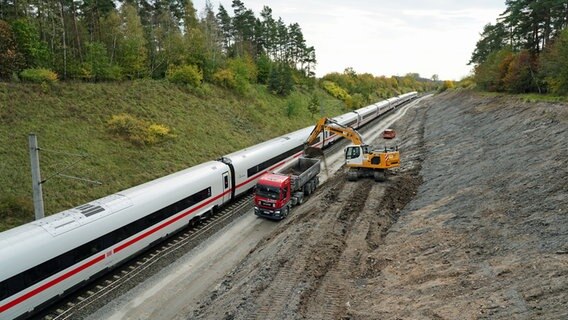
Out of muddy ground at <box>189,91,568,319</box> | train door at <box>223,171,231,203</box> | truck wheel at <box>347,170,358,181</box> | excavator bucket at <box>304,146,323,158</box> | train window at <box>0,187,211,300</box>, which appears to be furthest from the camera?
excavator bucket at <box>304,146,323,158</box>

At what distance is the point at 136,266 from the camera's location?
16.0m

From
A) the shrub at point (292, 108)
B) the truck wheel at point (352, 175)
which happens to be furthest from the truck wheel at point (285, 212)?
the shrub at point (292, 108)

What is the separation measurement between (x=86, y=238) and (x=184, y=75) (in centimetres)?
3132

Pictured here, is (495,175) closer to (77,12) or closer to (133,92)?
(133,92)

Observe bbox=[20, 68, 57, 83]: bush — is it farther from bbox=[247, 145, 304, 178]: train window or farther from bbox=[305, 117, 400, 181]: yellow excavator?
bbox=[305, 117, 400, 181]: yellow excavator

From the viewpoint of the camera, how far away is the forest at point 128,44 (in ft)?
97.1

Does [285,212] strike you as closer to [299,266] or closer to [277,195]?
[277,195]

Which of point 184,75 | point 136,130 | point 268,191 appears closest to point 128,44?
point 184,75

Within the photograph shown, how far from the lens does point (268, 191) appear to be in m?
20.8

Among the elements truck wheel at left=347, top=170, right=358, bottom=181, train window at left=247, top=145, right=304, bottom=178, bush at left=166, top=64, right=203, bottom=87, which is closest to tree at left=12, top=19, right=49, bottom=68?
bush at left=166, top=64, right=203, bottom=87

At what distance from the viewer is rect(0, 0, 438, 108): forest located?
2961cm

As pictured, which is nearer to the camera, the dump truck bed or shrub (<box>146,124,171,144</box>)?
the dump truck bed

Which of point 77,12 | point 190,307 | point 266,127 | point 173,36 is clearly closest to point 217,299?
point 190,307

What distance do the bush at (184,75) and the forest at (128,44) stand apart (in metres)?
0.02
